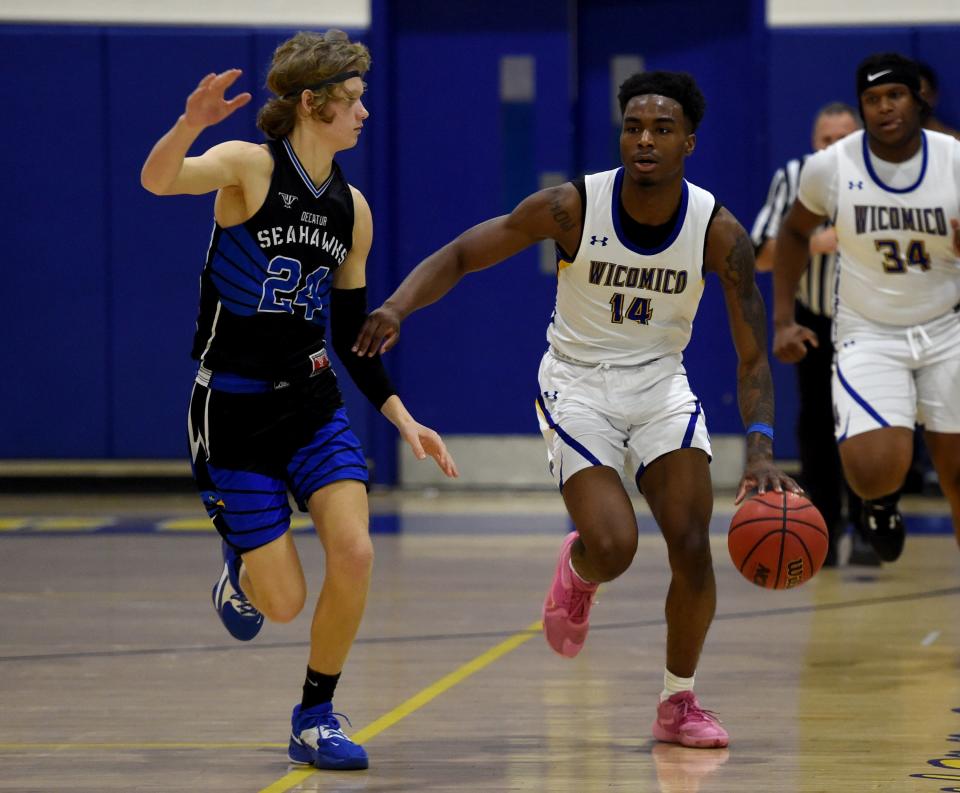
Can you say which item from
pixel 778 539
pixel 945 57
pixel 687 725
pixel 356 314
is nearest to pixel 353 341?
pixel 356 314

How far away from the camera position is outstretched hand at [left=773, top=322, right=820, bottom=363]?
20.3 feet

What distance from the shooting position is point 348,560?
4.41 m

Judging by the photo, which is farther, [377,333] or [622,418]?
[622,418]

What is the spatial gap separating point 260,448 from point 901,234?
272 cm

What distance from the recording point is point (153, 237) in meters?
11.6

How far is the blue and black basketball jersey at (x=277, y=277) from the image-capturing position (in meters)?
4.51

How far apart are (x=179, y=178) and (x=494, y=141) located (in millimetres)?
7549

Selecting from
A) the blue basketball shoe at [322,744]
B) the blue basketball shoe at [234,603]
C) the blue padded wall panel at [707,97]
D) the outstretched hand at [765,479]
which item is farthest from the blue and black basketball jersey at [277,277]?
the blue padded wall panel at [707,97]

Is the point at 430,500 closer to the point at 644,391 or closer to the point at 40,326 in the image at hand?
the point at 40,326

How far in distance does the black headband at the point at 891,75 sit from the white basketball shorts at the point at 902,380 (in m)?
0.87

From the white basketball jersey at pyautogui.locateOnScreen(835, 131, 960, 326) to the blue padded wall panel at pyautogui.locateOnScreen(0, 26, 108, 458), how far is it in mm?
6657

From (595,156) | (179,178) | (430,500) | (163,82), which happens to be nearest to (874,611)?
(179,178)

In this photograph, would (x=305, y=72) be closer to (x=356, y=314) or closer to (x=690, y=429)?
(x=356, y=314)

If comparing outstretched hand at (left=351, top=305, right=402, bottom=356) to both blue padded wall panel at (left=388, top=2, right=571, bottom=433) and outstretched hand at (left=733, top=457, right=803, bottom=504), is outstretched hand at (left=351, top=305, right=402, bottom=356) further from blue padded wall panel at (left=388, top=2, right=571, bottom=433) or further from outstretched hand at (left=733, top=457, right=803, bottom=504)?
blue padded wall panel at (left=388, top=2, right=571, bottom=433)
